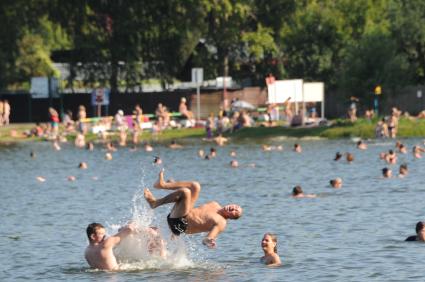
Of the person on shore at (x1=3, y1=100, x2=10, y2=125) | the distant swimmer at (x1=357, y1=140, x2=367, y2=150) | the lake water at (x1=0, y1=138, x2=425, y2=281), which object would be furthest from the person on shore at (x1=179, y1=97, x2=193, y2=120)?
the distant swimmer at (x1=357, y1=140, x2=367, y2=150)

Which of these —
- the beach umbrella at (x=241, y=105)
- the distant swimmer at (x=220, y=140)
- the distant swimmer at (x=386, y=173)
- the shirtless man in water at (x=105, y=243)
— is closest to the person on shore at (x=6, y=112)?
the beach umbrella at (x=241, y=105)

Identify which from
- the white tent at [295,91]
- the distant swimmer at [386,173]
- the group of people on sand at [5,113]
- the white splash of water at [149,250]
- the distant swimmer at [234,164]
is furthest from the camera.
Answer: the group of people on sand at [5,113]

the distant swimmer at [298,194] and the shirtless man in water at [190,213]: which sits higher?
the shirtless man in water at [190,213]

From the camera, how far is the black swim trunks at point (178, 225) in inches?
→ 1031

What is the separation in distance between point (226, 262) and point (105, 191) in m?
19.9

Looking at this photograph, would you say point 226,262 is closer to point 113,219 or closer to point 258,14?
point 113,219

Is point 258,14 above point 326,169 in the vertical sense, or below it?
above

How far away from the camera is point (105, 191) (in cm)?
4803

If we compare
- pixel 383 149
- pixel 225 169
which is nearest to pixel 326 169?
pixel 225 169

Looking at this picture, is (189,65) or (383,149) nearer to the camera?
(383,149)

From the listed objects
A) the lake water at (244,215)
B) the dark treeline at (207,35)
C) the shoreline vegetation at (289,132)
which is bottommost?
the lake water at (244,215)

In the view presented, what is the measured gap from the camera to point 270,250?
27562 millimetres

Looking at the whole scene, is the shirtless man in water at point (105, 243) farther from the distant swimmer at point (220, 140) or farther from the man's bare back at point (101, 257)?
the distant swimmer at point (220, 140)

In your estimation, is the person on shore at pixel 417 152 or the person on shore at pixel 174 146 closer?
the person on shore at pixel 417 152
